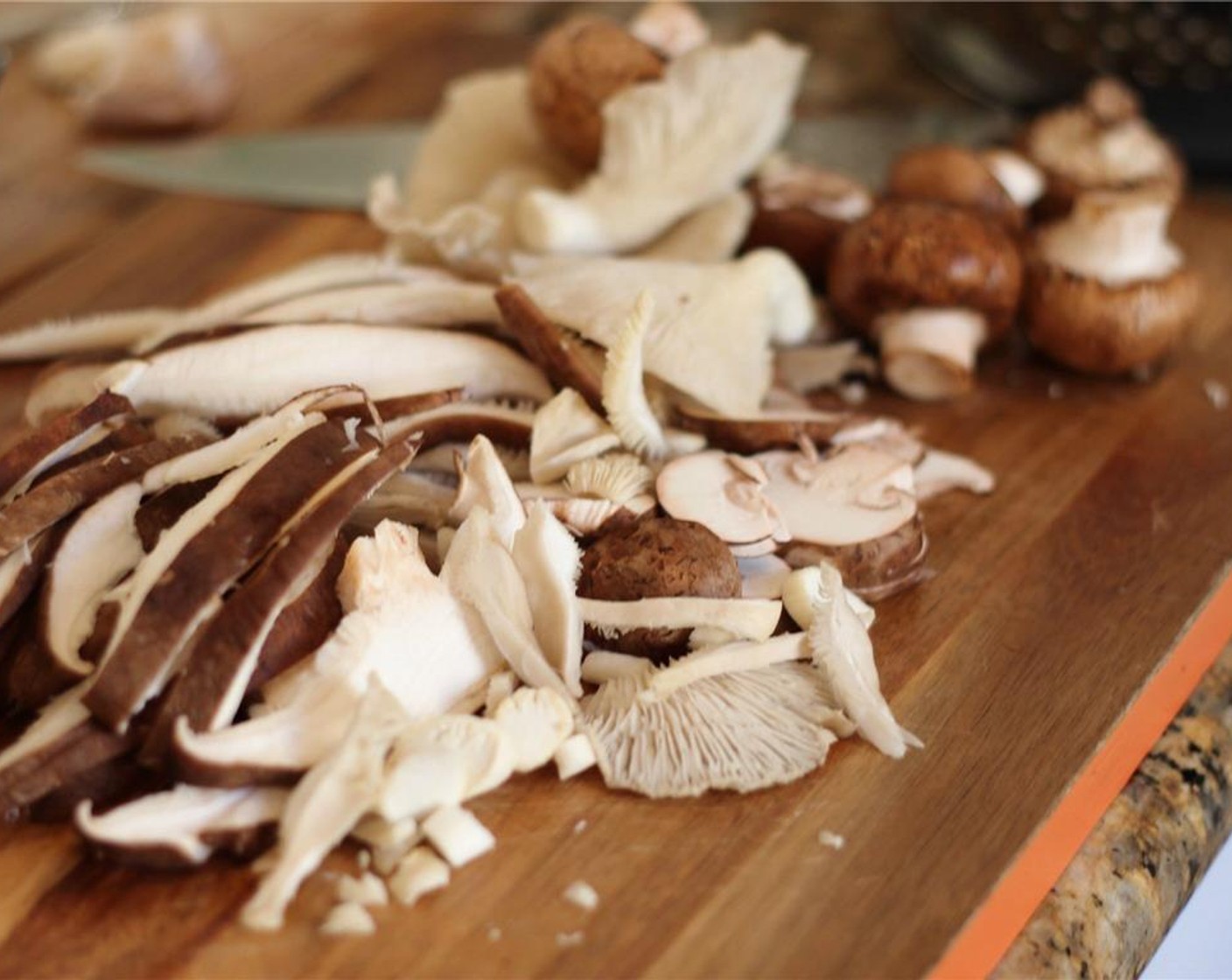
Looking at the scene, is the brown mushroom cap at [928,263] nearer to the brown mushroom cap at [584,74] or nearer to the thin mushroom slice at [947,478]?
the thin mushroom slice at [947,478]

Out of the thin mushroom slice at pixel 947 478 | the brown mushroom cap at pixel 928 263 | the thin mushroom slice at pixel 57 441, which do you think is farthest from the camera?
the brown mushroom cap at pixel 928 263

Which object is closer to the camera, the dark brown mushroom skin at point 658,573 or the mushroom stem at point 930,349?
the dark brown mushroom skin at point 658,573

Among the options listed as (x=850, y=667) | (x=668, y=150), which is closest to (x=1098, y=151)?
(x=668, y=150)

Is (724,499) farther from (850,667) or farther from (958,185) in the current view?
(958,185)

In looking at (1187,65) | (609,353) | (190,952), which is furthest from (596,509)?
(1187,65)

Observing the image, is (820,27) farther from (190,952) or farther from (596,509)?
(190,952)

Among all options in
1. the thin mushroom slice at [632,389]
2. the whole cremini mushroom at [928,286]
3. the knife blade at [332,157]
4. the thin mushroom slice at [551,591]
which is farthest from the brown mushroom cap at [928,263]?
the thin mushroom slice at [551,591]

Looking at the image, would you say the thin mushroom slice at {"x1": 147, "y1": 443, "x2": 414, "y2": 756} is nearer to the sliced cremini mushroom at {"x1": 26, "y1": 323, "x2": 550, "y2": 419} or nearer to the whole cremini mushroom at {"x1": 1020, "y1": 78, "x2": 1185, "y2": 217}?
the sliced cremini mushroom at {"x1": 26, "y1": 323, "x2": 550, "y2": 419}
